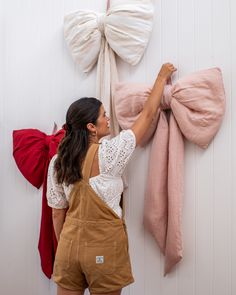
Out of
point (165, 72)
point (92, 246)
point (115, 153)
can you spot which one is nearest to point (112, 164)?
point (115, 153)

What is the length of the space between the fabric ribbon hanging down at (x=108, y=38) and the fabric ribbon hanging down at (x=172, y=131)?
4.1 inches

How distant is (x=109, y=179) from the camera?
4.22ft

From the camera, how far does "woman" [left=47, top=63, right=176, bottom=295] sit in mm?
→ 1251

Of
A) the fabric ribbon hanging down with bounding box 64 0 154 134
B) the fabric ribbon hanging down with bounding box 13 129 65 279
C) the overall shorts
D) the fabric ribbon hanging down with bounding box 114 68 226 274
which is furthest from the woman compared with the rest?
the fabric ribbon hanging down with bounding box 13 129 65 279

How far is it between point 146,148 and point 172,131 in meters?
0.18

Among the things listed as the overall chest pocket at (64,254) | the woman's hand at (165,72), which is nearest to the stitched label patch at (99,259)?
the overall chest pocket at (64,254)

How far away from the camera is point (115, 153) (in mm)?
1247

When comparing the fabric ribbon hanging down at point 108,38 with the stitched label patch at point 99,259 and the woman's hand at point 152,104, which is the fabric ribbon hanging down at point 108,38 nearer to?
the woman's hand at point 152,104

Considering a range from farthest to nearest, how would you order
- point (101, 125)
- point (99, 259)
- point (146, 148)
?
point (146, 148), point (101, 125), point (99, 259)

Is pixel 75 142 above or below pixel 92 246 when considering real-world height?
above

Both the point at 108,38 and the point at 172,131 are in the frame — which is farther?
Answer: the point at 108,38

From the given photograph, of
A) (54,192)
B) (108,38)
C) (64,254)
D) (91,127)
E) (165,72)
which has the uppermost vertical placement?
(108,38)

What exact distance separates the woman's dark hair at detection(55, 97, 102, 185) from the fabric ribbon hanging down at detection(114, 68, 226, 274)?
0.23 m

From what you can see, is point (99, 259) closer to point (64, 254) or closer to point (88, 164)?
point (64, 254)
